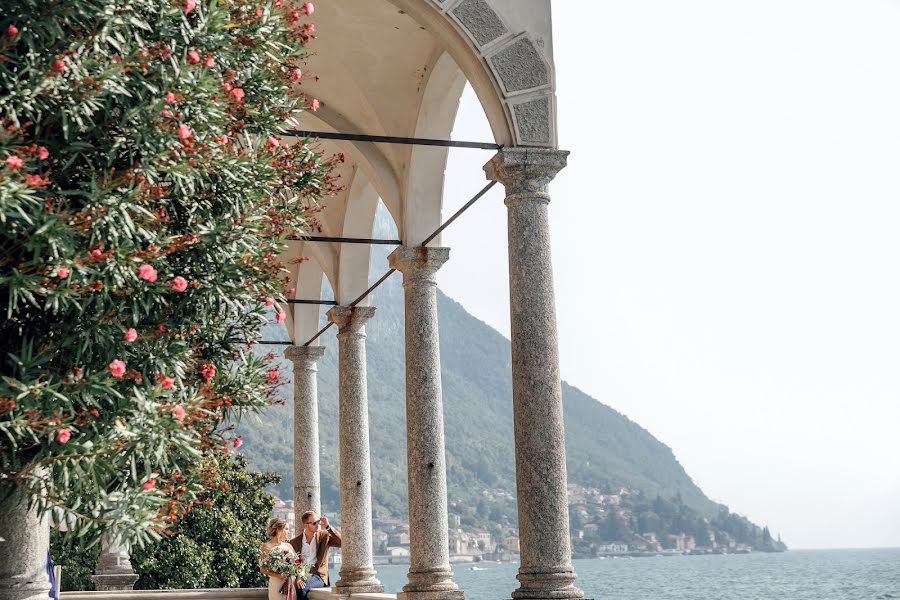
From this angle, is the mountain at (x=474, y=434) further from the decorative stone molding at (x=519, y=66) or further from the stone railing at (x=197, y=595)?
the decorative stone molding at (x=519, y=66)

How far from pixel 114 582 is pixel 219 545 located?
A: 36.9 feet

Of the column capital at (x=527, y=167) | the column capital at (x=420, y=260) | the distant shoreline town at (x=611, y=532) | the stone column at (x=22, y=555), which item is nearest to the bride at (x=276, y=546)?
the column capital at (x=527, y=167)

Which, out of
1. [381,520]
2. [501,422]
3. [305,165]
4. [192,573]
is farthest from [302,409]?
[501,422]

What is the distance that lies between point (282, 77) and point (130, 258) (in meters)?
2.04

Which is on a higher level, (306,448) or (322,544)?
(306,448)

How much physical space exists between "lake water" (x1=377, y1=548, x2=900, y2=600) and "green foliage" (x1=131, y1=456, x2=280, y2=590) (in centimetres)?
6895

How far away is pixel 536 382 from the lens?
10891 mm

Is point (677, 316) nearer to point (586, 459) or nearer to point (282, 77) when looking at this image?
point (586, 459)

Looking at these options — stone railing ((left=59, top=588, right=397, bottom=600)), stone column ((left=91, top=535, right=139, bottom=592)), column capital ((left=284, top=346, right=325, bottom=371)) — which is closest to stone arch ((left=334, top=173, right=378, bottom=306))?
column capital ((left=284, top=346, right=325, bottom=371))

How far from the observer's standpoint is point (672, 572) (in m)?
136

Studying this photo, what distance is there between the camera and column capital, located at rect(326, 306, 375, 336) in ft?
64.2

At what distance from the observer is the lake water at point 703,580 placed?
101438mm

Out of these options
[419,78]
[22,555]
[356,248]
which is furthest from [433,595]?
[356,248]

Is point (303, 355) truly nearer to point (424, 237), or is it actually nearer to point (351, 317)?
point (351, 317)
